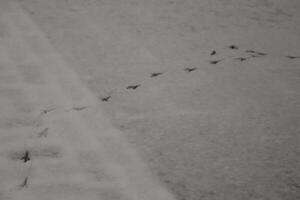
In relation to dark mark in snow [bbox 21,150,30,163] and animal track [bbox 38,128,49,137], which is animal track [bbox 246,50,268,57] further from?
dark mark in snow [bbox 21,150,30,163]

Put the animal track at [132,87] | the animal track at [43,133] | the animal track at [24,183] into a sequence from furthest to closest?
the animal track at [132,87] → the animal track at [43,133] → the animal track at [24,183]

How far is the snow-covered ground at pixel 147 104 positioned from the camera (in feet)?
4.44

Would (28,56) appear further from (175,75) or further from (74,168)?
(74,168)

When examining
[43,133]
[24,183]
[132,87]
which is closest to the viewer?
[24,183]

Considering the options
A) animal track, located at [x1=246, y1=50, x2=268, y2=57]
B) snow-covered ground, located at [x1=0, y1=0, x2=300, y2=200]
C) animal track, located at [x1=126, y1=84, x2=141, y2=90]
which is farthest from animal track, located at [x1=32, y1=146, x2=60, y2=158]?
animal track, located at [x1=246, y1=50, x2=268, y2=57]

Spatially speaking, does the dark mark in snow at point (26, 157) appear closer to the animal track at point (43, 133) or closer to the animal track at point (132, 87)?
the animal track at point (43, 133)

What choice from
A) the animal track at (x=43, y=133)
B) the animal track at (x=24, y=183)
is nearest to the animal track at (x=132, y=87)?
the animal track at (x=43, y=133)

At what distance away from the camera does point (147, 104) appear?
183 centimetres

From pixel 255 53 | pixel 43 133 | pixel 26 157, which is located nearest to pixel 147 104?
pixel 43 133

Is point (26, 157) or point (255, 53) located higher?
point (255, 53)

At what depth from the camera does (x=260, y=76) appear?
2135mm

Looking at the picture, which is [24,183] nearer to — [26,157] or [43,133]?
[26,157]

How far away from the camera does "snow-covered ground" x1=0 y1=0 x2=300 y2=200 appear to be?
4.44ft

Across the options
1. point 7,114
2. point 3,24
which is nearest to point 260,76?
point 7,114
